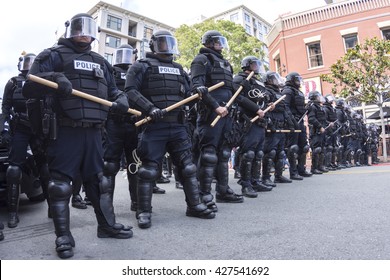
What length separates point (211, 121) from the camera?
3.88 metres

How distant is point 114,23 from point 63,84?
1351 inches

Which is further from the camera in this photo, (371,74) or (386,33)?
(386,33)

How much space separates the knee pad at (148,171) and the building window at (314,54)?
18.4 metres

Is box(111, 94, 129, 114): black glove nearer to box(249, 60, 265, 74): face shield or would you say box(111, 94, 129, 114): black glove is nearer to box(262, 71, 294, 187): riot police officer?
box(249, 60, 265, 74): face shield

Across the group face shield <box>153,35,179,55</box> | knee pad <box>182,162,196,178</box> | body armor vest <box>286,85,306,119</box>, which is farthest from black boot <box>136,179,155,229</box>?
body armor vest <box>286,85,306,119</box>

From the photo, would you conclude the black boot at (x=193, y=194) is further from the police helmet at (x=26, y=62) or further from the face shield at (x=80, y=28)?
the police helmet at (x=26, y=62)

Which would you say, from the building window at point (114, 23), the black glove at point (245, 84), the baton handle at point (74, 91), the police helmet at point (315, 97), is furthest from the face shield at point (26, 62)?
the building window at point (114, 23)

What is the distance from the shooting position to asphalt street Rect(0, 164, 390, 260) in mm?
2189

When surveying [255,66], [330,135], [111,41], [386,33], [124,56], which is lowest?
[330,135]

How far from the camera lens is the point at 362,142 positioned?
11836 mm

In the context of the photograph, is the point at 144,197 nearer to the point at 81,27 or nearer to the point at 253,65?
the point at 81,27

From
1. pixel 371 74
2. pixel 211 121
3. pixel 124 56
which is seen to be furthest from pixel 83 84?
pixel 371 74

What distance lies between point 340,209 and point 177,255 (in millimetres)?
2155
